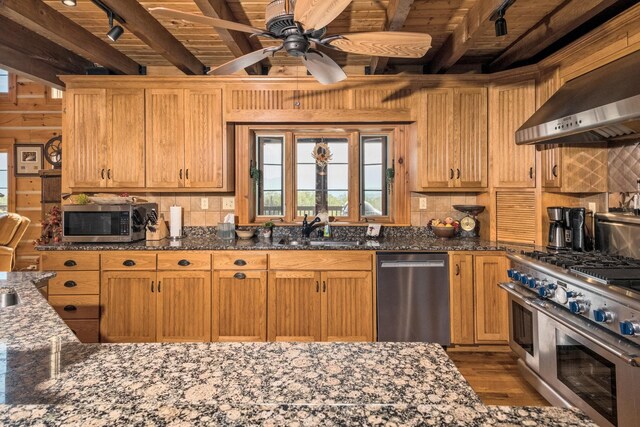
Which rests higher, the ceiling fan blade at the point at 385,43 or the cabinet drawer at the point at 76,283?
the ceiling fan blade at the point at 385,43

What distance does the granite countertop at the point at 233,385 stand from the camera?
65 cm

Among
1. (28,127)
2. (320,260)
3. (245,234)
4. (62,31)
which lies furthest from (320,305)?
(28,127)

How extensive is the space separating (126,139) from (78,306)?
1532mm

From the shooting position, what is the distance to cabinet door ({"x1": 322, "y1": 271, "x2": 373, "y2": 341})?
120 inches

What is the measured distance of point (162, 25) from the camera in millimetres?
2926

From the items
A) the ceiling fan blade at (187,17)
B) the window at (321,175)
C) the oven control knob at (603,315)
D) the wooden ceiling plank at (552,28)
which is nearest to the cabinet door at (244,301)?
the window at (321,175)

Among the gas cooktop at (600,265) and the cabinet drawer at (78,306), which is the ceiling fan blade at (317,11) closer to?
the gas cooktop at (600,265)

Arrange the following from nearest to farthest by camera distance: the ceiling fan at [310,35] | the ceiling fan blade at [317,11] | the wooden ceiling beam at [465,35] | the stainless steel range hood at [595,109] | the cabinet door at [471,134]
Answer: the ceiling fan blade at [317,11] < the ceiling fan at [310,35] < the stainless steel range hood at [595,109] < the wooden ceiling beam at [465,35] < the cabinet door at [471,134]

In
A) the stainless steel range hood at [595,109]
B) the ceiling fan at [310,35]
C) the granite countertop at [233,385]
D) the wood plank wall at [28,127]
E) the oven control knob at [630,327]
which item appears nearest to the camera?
the granite countertop at [233,385]

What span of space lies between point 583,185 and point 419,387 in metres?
2.81

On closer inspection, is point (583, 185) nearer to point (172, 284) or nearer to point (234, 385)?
point (234, 385)

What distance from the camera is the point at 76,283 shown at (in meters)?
3.05

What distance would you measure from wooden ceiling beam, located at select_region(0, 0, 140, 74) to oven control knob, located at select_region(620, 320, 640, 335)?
12.5 ft

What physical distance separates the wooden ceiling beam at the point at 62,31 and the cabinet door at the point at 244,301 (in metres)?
2.13
